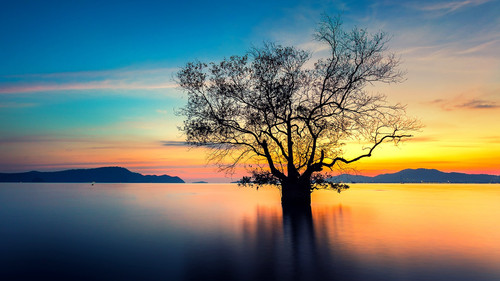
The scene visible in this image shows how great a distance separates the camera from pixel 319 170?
40.8 metres

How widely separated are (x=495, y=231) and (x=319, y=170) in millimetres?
16299

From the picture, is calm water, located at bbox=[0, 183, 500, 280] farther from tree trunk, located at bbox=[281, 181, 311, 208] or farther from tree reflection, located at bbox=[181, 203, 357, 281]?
tree trunk, located at bbox=[281, 181, 311, 208]

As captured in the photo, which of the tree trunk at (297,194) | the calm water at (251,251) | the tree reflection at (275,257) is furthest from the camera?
the tree trunk at (297,194)

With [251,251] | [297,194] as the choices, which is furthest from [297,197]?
[251,251]

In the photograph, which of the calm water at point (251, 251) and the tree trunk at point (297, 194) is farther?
the tree trunk at point (297, 194)

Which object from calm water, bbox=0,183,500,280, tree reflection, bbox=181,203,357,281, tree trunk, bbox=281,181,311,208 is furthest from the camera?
tree trunk, bbox=281,181,311,208

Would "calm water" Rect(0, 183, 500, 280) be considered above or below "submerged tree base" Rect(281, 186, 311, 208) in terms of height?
below

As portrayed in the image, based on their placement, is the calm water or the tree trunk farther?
the tree trunk

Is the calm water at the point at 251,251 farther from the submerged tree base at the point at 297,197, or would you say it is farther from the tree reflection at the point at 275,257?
the submerged tree base at the point at 297,197

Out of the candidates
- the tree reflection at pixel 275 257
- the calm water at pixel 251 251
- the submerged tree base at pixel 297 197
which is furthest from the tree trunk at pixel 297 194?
the tree reflection at pixel 275 257

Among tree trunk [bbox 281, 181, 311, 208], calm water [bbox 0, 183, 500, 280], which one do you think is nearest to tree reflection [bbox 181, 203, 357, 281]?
calm water [bbox 0, 183, 500, 280]

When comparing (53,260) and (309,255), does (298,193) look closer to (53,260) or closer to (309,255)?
(309,255)

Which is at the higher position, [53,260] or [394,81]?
[394,81]

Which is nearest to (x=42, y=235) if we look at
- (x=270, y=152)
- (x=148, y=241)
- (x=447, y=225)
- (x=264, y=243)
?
(x=148, y=241)
